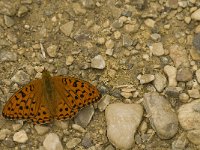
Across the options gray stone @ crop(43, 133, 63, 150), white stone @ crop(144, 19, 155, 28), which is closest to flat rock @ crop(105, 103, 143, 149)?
gray stone @ crop(43, 133, 63, 150)

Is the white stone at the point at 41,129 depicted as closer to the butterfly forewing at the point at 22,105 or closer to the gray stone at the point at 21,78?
the butterfly forewing at the point at 22,105

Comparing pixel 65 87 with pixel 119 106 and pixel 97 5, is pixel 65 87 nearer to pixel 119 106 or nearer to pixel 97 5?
pixel 119 106

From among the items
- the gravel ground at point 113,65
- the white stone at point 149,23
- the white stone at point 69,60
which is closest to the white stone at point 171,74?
the gravel ground at point 113,65

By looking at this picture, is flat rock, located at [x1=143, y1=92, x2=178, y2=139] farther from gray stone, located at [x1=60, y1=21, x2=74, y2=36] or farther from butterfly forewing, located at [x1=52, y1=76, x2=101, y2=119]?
gray stone, located at [x1=60, y1=21, x2=74, y2=36]

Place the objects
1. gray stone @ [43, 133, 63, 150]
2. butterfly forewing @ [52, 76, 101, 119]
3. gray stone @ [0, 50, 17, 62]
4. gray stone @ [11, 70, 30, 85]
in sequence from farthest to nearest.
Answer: gray stone @ [0, 50, 17, 62] → gray stone @ [11, 70, 30, 85] → gray stone @ [43, 133, 63, 150] → butterfly forewing @ [52, 76, 101, 119]

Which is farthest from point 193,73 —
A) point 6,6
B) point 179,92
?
point 6,6

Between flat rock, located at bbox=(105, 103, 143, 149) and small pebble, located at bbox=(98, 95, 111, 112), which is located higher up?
small pebble, located at bbox=(98, 95, 111, 112)
